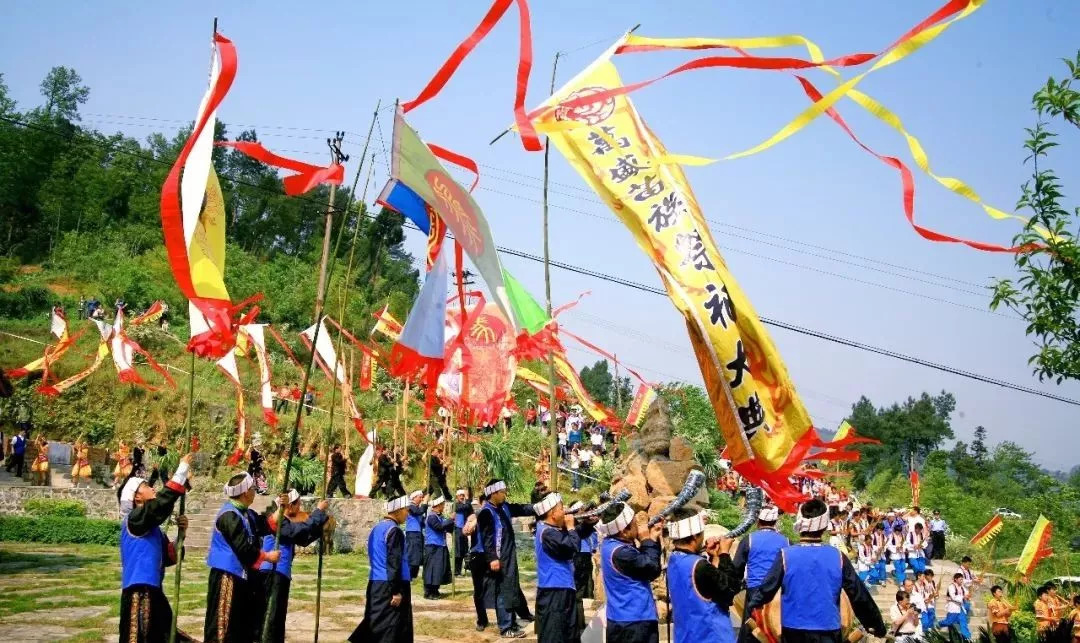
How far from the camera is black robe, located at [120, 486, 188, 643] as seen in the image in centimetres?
771

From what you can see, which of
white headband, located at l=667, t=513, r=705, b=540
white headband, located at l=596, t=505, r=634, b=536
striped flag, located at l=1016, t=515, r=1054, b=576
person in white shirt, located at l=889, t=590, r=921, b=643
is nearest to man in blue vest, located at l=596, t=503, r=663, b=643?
white headband, located at l=596, t=505, r=634, b=536

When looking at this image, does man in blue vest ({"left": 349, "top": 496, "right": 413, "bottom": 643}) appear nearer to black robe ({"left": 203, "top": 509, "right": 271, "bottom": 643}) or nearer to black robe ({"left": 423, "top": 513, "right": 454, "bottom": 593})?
black robe ({"left": 203, "top": 509, "right": 271, "bottom": 643})

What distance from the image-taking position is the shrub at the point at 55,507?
2295 centimetres

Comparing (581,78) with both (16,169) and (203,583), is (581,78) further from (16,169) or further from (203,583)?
(16,169)

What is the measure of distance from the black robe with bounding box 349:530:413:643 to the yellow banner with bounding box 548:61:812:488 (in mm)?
4145

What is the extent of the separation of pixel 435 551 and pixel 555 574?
17.6 feet

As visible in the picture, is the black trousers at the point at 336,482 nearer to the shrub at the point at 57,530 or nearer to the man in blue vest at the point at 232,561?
the shrub at the point at 57,530

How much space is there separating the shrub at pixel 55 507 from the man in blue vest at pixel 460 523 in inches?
386

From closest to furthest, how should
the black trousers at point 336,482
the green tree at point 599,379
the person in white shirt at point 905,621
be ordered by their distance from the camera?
the person in white shirt at point 905,621 → the black trousers at point 336,482 → the green tree at point 599,379

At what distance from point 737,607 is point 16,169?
218 ft

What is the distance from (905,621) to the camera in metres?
13.3

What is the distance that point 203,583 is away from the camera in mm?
15594

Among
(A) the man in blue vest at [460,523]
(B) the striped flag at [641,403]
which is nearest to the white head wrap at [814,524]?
(A) the man in blue vest at [460,523]

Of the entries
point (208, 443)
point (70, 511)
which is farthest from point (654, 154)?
point (208, 443)
